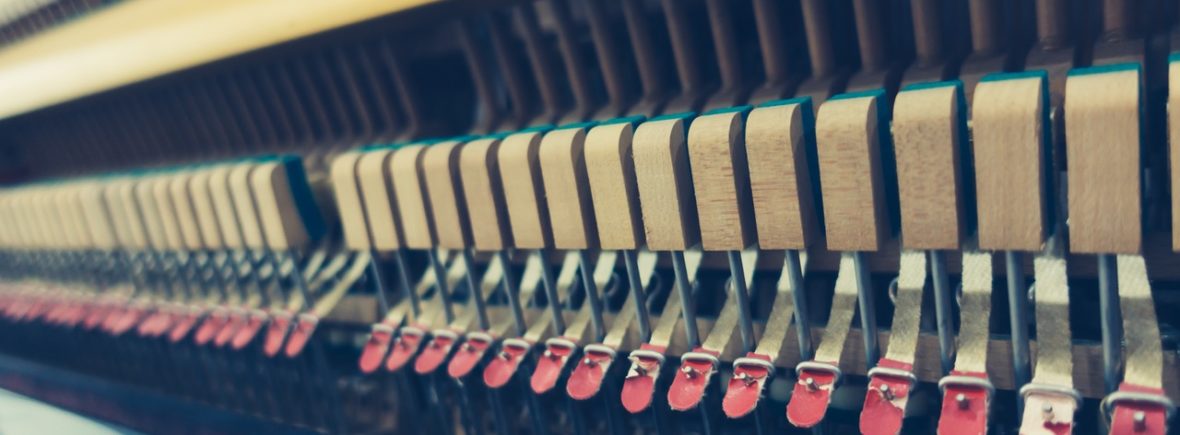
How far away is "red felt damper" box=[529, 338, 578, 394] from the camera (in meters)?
0.95

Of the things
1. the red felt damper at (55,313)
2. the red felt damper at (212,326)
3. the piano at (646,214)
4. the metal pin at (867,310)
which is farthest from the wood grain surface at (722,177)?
the red felt damper at (55,313)

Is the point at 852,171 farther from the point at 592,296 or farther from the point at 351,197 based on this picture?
the point at 351,197

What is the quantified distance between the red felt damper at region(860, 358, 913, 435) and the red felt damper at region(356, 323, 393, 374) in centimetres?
71

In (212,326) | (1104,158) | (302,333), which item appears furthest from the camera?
(212,326)

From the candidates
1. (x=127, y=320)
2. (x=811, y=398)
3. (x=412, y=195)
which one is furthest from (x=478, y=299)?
(x=127, y=320)

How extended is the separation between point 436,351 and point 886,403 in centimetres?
61

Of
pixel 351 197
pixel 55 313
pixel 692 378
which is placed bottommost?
pixel 55 313

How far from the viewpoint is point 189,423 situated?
1.32 m

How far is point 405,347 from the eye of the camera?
1.15 metres

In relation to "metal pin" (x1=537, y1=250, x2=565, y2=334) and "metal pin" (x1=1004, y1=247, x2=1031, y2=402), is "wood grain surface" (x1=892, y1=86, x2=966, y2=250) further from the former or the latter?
"metal pin" (x1=537, y1=250, x2=565, y2=334)

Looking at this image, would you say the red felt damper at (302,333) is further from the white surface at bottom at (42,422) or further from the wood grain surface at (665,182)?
the wood grain surface at (665,182)

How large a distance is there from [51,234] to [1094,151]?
196 cm

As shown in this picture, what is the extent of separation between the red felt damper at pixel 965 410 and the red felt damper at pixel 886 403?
1.3 inches

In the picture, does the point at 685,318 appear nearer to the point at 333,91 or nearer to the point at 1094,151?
the point at 1094,151
